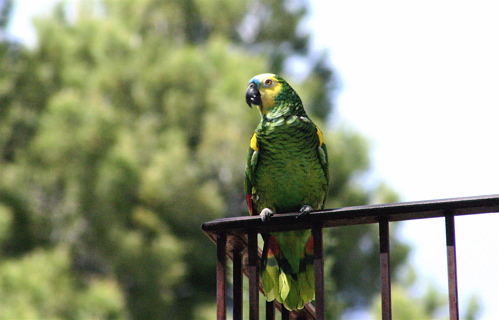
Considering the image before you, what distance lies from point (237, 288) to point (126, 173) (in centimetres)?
961

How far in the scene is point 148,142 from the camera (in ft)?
41.9

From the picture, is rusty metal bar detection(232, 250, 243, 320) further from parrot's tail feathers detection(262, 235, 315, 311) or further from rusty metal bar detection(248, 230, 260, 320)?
parrot's tail feathers detection(262, 235, 315, 311)

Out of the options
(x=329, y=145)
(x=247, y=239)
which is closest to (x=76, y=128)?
(x=329, y=145)

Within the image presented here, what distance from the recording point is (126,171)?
11.8 meters

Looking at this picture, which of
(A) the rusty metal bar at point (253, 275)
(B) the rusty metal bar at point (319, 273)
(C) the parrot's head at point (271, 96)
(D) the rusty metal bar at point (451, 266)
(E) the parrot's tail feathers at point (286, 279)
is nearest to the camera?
(D) the rusty metal bar at point (451, 266)

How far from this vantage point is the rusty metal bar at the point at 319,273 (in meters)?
2.13

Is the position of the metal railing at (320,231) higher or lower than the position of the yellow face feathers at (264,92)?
lower

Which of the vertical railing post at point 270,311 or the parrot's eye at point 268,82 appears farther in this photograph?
the parrot's eye at point 268,82

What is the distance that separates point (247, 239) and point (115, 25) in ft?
39.9

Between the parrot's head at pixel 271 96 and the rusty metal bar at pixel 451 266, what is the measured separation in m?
1.77

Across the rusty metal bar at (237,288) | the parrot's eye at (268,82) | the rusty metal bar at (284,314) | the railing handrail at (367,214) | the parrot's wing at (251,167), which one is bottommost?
the rusty metal bar at (284,314)

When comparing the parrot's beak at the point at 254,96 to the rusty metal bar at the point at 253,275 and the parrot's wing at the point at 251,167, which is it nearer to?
the parrot's wing at the point at 251,167

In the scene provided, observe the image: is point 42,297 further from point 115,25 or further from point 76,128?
point 115,25

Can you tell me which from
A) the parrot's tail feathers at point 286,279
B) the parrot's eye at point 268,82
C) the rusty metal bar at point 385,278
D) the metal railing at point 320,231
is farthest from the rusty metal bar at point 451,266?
the parrot's eye at point 268,82
